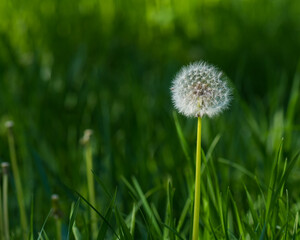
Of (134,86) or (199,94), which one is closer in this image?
(199,94)

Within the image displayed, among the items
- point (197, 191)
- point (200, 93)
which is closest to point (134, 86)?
point (200, 93)

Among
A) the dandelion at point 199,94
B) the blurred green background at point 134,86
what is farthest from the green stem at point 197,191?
the blurred green background at point 134,86

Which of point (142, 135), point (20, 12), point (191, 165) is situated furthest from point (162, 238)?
point (20, 12)

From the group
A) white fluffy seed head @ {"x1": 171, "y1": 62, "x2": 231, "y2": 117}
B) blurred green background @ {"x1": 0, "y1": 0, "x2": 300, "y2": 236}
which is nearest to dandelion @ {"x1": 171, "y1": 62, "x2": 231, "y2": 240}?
white fluffy seed head @ {"x1": 171, "y1": 62, "x2": 231, "y2": 117}

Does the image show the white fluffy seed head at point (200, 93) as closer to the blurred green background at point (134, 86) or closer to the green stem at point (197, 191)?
the green stem at point (197, 191)

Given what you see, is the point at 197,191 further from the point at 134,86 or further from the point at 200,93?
the point at 134,86

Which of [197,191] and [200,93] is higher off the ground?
[200,93]
